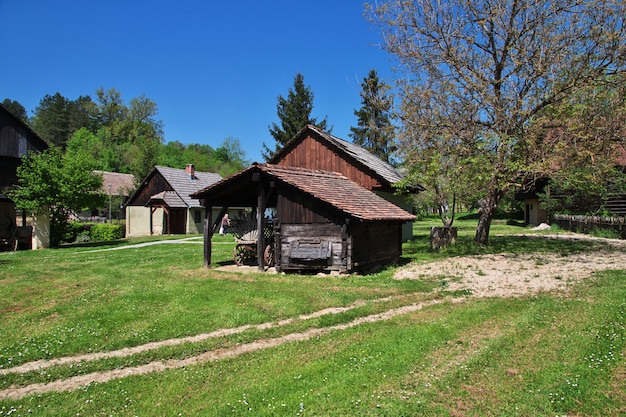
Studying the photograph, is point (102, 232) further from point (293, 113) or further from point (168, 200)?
point (293, 113)

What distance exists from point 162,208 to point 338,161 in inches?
829

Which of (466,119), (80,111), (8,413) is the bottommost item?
(8,413)

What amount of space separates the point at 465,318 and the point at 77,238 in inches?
1223

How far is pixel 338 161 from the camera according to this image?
24000 millimetres

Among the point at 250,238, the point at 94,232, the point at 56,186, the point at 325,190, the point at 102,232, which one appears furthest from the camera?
the point at 102,232

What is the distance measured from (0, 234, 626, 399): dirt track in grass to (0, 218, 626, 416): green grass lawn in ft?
0.59

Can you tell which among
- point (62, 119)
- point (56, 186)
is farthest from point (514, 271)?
point (62, 119)

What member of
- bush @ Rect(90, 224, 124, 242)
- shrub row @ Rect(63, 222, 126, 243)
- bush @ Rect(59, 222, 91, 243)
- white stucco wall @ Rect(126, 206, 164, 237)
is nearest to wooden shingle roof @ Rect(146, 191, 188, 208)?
white stucco wall @ Rect(126, 206, 164, 237)

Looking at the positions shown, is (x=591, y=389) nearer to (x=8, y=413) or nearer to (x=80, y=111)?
(x=8, y=413)

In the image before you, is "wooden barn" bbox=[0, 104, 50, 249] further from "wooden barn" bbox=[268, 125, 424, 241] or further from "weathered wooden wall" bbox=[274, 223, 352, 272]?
"weathered wooden wall" bbox=[274, 223, 352, 272]

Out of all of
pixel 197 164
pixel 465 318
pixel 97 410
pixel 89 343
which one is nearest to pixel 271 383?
pixel 97 410

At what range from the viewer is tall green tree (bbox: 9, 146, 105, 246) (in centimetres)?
2414

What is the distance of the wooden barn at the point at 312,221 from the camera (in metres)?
13.9

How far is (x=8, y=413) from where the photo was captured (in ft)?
16.4
